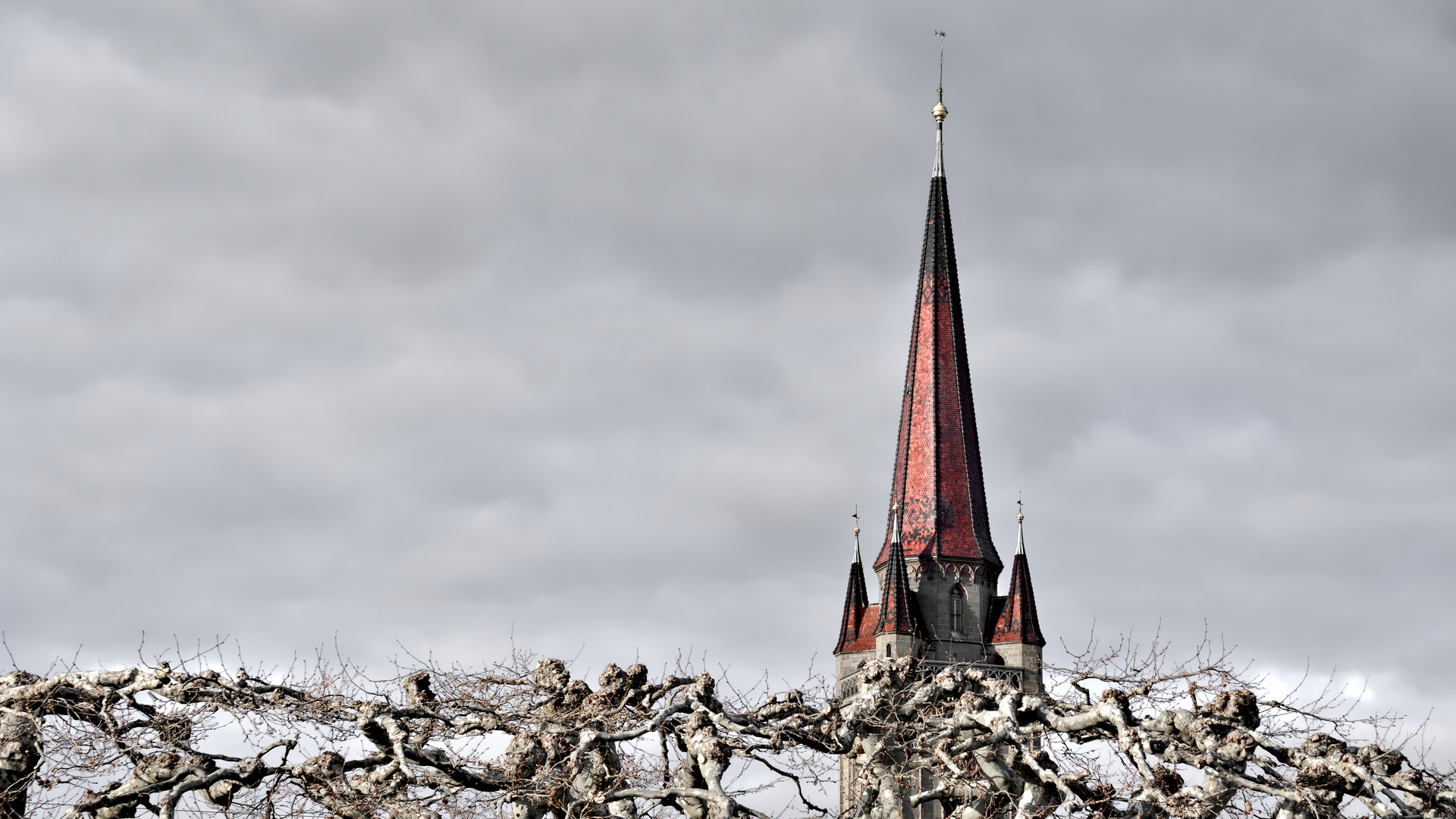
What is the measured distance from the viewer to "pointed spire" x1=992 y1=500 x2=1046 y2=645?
67.6 metres

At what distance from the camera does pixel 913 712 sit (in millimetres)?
15820

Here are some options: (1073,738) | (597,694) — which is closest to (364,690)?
(597,694)

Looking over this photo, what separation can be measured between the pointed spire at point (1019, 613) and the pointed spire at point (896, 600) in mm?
3856

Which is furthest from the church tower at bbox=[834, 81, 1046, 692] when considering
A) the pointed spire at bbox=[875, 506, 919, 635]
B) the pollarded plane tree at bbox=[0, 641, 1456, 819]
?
the pollarded plane tree at bbox=[0, 641, 1456, 819]

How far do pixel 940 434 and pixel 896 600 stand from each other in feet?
28.1

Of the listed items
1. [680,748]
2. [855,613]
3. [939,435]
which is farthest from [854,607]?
[680,748]

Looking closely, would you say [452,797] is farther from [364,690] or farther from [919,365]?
[919,365]

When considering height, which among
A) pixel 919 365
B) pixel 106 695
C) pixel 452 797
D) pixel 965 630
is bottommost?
pixel 452 797

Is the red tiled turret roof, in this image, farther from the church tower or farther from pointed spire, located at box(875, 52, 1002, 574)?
pointed spire, located at box(875, 52, 1002, 574)

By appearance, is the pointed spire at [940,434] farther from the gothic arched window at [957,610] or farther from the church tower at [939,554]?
the gothic arched window at [957,610]

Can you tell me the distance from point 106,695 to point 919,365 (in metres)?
60.5

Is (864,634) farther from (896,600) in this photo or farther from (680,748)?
(680,748)

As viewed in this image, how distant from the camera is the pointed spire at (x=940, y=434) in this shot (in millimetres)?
69750

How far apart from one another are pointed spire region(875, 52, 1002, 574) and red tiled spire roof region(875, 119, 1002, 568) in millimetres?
32
